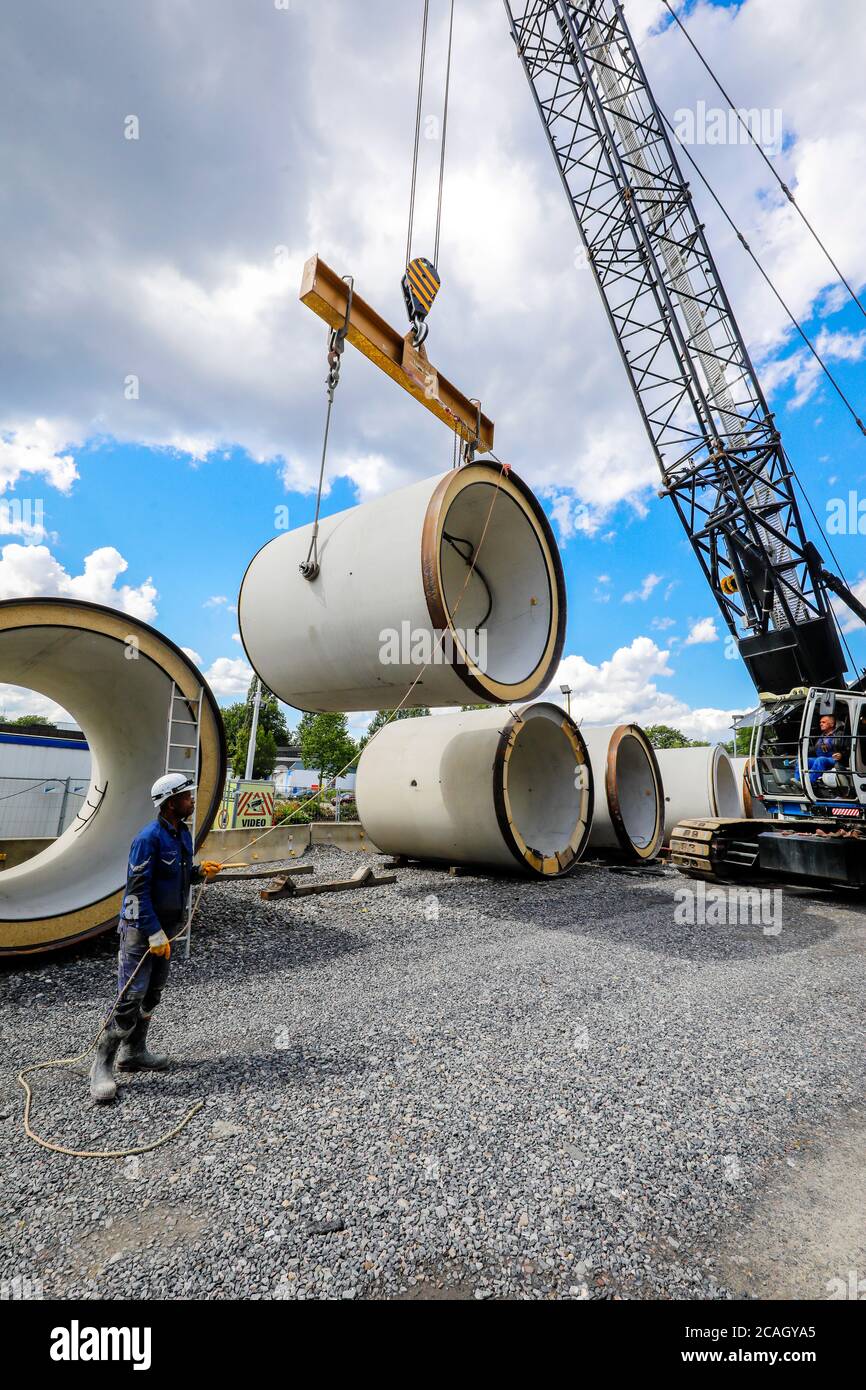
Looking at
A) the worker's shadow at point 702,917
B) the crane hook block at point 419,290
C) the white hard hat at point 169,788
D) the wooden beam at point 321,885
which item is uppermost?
the crane hook block at point 419,290

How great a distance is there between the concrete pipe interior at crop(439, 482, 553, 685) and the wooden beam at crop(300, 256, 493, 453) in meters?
1.79

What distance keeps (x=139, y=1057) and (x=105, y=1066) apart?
0.77 ft

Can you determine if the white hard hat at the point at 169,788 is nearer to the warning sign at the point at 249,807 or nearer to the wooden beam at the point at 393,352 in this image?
the wooden beam at the point at 393,352

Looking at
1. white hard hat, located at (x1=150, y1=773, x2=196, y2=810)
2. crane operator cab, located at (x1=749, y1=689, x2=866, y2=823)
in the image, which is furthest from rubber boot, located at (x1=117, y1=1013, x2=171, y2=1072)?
crane operator cab, located at (x1=749, y1=689, x2=866, y2=823)

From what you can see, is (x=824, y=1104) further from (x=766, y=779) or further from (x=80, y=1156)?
(x=766, y=779)

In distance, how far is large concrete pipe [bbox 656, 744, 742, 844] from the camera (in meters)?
14.4

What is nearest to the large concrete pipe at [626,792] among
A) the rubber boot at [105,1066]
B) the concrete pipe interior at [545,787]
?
the concrete pipe interior at [545,787]

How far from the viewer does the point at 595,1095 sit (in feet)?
10.6

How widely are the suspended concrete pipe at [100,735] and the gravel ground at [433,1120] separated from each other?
0.47 m

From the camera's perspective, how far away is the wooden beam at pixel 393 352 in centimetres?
663

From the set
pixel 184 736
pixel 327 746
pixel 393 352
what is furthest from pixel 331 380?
pixel 327 746

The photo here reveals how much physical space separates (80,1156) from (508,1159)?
1867 millimetres

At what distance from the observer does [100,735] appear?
24.8 ft

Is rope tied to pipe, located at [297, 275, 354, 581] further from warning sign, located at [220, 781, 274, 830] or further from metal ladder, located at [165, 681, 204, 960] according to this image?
warning sign, located at [220, 781, 274, 830]
